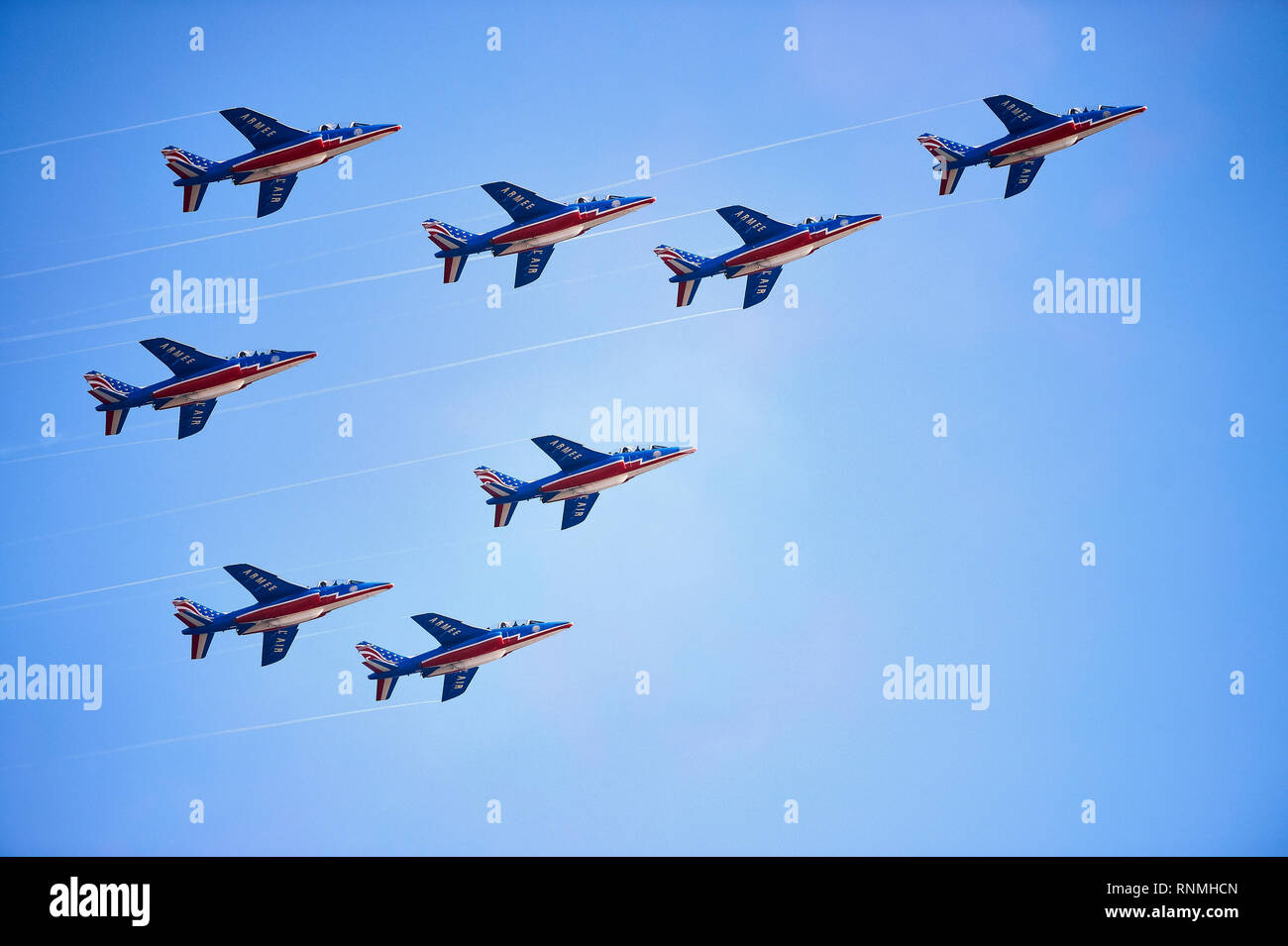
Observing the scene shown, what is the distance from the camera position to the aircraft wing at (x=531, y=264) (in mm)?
30516

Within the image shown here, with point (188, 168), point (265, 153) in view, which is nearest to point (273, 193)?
point (265, 153)

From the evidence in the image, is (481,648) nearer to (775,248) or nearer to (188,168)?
(775,248)

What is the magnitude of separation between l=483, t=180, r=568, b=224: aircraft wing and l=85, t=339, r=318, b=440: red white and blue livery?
14.9 ft

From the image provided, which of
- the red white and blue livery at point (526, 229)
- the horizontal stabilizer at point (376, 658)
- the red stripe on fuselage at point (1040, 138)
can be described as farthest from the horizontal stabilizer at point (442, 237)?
the red stripe on fuselage at point (1040, 138)

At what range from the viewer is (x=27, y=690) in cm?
2950

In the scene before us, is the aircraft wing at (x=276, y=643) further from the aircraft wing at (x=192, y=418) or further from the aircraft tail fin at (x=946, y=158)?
the aircraft tail fin at (x=946, y=158)

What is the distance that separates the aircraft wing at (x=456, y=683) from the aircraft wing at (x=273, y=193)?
9333 millimetres

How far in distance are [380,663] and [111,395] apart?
23.1ft

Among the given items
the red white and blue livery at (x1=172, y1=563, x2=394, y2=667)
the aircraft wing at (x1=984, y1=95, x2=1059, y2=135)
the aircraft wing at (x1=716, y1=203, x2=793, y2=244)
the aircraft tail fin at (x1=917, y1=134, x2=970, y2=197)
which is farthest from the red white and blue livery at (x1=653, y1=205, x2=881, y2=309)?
the red white and blue livery at (x1=172, y1=563, x2=394, y2=667)

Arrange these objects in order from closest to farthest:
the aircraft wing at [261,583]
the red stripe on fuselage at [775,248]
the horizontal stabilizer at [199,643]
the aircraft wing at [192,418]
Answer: the aircraft wing at [261,583] < the horizontal stabilizer at [199,643] < the aircraft wing at [192,418] < the red stripe on fuselage at [775,248]

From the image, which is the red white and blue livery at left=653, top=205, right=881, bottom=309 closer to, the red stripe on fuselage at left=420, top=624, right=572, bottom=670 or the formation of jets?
the formation of jets

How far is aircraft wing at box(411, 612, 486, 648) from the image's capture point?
98.2 ft
